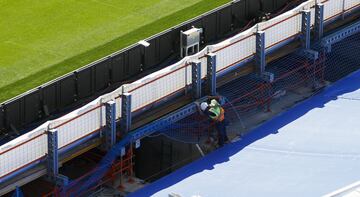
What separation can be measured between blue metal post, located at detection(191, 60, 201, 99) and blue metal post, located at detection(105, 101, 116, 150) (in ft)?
9.42

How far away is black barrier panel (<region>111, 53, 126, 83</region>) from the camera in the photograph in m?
34.3

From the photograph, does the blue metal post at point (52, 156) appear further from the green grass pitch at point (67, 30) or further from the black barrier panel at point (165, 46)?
the black barrier panel at point (165, 46)

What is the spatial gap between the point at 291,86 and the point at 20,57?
295 inches

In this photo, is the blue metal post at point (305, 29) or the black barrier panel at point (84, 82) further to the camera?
the blue metal post at point (305, 29)

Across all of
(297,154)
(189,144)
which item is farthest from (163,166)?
(297,154)

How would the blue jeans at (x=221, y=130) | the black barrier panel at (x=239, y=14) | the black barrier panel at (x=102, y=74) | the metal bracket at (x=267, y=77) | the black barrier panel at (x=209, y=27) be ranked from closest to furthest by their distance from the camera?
the blue jeans at (x=221, y=130)
the black barrier panel at (x=102, y=74)
the metal bracket at (x=267, y=77)
the black barrier panel at (x=209, y=27)
the black barrier panel at (x=239, y=14)

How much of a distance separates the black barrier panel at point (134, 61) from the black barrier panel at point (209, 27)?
2.93 m

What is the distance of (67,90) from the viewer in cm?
3288

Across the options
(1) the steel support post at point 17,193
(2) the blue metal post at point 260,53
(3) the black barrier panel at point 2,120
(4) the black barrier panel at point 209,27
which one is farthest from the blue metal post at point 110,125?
(4) the black barrier panel at point 209,27

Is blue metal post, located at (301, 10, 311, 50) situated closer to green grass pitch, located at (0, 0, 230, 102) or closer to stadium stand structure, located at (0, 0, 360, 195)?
stadium stand structure, located at (0, 0, 360, 195)

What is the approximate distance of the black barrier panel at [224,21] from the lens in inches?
1491

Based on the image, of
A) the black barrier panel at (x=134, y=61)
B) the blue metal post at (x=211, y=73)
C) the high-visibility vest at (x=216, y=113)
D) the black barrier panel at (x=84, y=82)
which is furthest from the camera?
the black barrier panel at (x=134, y=61)

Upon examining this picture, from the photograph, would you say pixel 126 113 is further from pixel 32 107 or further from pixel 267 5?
pixel 267 5

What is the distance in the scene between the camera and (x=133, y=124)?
1256 inches
